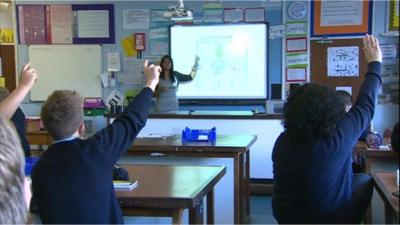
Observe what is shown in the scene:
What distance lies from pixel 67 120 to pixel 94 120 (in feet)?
14.9

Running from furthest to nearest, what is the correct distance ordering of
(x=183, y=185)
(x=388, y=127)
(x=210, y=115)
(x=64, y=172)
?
(x=388, y=127)
(x=210, y=115)
(x=183, y=185)
(x=64, y=172)

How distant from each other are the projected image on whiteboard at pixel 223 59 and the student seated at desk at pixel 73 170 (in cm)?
435

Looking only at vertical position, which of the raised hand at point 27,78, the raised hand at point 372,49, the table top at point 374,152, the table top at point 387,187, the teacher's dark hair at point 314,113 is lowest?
the table top at point 374,152

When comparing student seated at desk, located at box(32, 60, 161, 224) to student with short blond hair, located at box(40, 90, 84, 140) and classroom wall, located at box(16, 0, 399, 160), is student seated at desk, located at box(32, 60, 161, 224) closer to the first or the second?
student with short blond hair, located at box(40, 90, 84, 140)

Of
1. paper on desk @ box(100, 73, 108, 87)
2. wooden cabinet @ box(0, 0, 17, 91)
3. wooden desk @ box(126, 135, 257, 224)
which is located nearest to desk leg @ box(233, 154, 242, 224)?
wooden desk @ box(126, 135, 257, 224)

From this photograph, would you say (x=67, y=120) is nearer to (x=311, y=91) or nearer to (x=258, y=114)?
(x=311, y=91)

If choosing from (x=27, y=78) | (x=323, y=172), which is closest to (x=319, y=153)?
(x=323, y=172)

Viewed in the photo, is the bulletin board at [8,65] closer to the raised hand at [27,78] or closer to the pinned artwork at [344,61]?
the pinned artwork at [344,61]

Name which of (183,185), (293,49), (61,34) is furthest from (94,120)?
(183,185)

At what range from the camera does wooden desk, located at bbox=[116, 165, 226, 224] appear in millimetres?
2275

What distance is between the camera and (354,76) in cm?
612

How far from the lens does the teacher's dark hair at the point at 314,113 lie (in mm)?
2207

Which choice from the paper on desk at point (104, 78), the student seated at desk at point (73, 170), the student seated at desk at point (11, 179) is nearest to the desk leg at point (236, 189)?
the student seated at desk at point (73, 170)

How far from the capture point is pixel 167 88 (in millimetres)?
6238
